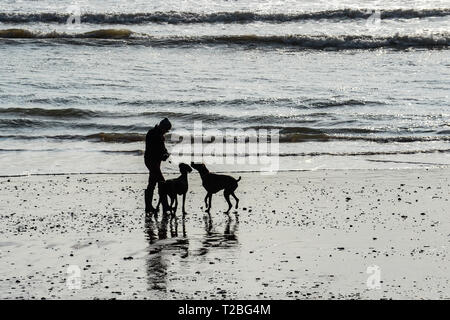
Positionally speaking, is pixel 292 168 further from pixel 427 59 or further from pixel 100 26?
pixel 100 26

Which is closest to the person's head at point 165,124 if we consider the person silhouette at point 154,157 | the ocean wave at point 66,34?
the person silhouette at point 154,157

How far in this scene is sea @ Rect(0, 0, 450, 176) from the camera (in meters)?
18.6

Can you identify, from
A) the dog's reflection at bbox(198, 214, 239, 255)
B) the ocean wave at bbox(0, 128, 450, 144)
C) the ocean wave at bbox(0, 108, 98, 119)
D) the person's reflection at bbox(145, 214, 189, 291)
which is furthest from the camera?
the ocean wave at bbox(0, 108, 98, 119)

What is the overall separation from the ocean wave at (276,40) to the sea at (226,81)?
0.16 ft

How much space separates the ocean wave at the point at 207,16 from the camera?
35.6m

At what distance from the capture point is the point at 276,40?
32125 millimetres

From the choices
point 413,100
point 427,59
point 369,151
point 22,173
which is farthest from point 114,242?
point 427,59

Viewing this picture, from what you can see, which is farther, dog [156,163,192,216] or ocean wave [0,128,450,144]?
ocean wave [0,128,450,144]

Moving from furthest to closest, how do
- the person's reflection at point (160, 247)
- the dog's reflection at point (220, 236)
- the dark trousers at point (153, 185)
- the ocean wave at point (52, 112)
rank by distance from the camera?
the ocean wave at point (52, 112), the dark trousers at point (153, 185), the dog's reflection at point (220, 236), the person's reflection at point (160, 247)

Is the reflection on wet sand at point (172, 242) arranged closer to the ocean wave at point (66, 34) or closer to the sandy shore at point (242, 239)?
the sandy shore at point (242, 239)

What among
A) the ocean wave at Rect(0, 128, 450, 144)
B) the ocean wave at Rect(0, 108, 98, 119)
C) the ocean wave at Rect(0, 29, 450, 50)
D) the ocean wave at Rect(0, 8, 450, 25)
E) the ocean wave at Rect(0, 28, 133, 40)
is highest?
the ocean wave at Rect(0, 8, 450, 25)

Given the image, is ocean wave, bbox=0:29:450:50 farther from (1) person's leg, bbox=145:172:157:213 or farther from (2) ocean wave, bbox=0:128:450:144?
(1) person's leg, bbox=145:172:157:213

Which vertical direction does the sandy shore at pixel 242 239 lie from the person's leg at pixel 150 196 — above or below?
below

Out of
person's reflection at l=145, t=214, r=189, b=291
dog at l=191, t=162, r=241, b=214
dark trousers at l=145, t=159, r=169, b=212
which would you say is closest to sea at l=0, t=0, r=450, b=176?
dark trousers at l=145, t=159, r=169, b=212
